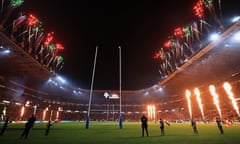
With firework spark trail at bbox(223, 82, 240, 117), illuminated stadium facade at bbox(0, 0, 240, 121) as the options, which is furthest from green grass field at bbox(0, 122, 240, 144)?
firework spark trail at bbox(223, 82, 240, 117)

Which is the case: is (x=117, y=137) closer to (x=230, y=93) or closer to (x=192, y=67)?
(x=192, y=67)

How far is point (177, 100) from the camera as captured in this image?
79.4 m

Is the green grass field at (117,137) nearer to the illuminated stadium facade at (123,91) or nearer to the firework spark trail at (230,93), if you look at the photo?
the illuminated stadium facade at (123,91)

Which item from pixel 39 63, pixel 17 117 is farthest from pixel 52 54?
pixel 17 117

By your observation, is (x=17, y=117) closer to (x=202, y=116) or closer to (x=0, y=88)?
(x=0, y=88)

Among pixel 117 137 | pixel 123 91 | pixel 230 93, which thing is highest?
pixel 123 91

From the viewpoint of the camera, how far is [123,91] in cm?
10106

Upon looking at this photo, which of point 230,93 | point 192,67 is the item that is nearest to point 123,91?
point 192,67

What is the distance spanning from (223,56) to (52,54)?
156 feet

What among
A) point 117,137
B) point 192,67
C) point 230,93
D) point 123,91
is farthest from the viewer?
point 123,91

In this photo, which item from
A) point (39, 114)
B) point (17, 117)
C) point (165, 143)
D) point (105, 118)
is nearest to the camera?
point (165, 143)

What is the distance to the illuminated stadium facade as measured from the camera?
44.4 meters

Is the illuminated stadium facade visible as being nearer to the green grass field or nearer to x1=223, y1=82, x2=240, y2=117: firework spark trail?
x1=223, y1=82, x2=240, y2=117: firework spark trail

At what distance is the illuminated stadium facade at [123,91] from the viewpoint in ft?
146
